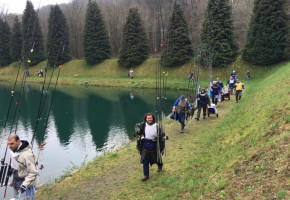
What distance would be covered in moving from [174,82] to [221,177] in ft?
99.3

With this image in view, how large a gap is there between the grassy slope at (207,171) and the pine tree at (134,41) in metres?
34.7

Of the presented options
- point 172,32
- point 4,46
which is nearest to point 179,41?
point 172,32

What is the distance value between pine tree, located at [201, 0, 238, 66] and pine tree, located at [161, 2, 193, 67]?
4309 mm

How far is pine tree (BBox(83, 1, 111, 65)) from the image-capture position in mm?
48094

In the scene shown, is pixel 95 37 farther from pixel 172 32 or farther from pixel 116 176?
pixel 116 176

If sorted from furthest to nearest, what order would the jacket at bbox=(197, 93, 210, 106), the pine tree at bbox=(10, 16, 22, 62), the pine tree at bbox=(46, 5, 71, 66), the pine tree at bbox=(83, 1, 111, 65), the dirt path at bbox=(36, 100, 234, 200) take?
the pine tree at bbox=(10, 16, 22, 62), the pine tree at bbox=(83, 1, 111, 65), the pine tree at bbox=(46, 5, 71, 66), the jacket at bbox=(197, 93, 210, 106), the dirt path at bbox=(36, 100, 234, 200)

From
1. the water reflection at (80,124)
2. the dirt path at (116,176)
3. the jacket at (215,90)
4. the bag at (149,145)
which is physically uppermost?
the jacket at (215,90)

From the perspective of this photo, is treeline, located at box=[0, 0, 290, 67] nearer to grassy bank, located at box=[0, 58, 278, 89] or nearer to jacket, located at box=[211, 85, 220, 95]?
grassy bank, located at box=[0, 58, 278, 89]

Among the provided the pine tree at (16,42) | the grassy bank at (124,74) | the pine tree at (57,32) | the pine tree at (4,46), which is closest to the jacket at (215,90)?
the grassy bank at (124,74)

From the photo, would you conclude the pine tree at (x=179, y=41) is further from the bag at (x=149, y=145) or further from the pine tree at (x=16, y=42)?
the pine tree at (x=16, y=42)

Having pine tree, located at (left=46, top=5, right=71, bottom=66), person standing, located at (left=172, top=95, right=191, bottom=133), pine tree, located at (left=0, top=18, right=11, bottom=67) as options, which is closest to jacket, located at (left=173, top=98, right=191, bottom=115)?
person standing, located at (left=172, top=95, right=191, bottom=133)

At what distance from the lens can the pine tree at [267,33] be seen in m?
31.4

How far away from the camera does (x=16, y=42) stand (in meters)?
57.0

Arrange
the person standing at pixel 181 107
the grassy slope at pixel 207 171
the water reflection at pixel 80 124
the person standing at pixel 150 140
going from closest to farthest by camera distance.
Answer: the grassy slope at pixel 207 171
the person standing at pixel 150 140
the person standing at pixel 181 107
the water reflection at pixel 80 124
